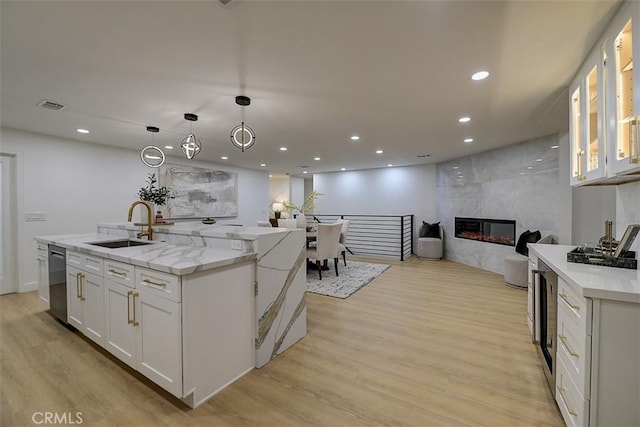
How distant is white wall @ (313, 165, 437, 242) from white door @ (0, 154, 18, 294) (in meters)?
6.77

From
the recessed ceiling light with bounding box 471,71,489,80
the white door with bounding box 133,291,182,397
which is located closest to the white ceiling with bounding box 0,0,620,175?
the recessed ceiling light with bounding box 471,71,489,80

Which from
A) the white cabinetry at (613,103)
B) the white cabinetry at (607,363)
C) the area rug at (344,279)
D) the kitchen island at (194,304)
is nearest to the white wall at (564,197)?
the white cabinetry at (613,103)

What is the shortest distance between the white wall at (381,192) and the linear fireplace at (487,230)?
98 cm

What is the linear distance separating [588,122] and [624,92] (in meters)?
0.53

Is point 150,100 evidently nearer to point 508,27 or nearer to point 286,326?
point 286,326

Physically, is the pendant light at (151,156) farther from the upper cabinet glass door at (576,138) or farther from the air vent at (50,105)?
the upper cabinet glass door at (576,138)

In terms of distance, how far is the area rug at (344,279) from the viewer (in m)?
4.09

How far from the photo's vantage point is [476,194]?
226 inches

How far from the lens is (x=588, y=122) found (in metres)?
2.03

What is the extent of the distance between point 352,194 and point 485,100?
5674 mm

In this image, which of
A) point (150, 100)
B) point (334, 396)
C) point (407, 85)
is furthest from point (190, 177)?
point (334, 396)

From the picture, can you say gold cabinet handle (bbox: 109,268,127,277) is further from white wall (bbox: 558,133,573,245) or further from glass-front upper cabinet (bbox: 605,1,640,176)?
white wall (bbox: 558,133,573,245)

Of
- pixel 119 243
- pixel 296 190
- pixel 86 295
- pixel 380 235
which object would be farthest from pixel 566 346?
pixel 296 190

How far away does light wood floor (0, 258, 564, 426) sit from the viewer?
1.67 m
